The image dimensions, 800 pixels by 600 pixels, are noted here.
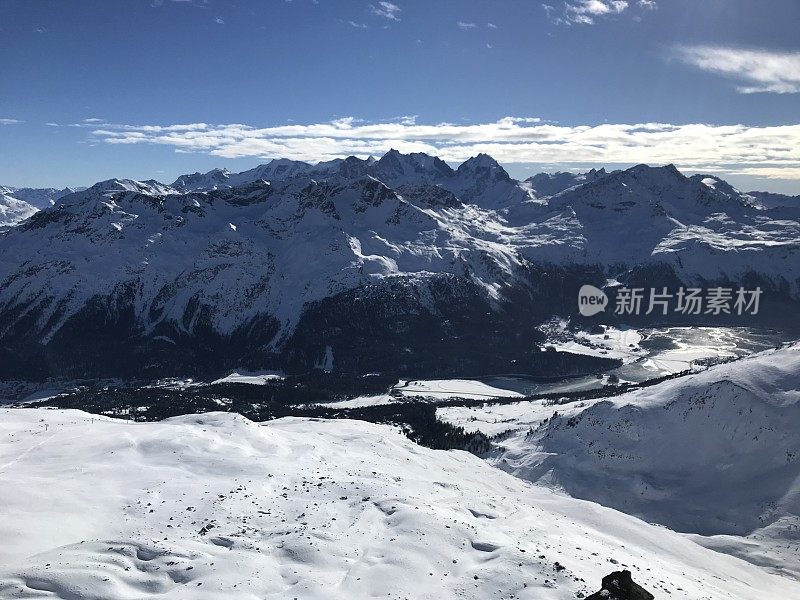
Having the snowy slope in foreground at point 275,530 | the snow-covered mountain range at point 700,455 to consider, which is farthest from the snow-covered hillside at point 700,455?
the snowy slope in foreground at point 275,530

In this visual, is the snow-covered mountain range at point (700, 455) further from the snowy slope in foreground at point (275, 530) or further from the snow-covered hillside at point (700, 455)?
the snowy slope in foreground at point (275, 530)

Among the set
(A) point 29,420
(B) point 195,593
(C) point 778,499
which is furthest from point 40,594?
(C) point 778,499

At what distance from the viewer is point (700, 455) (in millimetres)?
137500

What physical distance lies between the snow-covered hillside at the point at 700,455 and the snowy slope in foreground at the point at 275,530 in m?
27.0

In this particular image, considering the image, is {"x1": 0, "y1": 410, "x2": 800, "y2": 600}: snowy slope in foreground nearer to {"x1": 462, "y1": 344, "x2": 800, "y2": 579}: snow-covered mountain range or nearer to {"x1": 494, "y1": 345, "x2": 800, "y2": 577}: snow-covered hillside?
{"x1": 462, "y1": 344, "x2": 800, "y2": 579}: snow-covered mountain range

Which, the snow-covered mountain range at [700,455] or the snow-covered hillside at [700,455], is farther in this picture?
the snow-covered hillside at [700,455]

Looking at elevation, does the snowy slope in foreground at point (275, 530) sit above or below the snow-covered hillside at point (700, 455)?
above

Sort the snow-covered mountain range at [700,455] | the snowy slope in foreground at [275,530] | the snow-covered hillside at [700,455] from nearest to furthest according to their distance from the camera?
the snowy slope in foreground at [275,530]
the snow-covered mountain range at [700,455]
the snow-covered hillside at [700,455]

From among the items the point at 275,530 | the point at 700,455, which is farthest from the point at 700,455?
the point at 275,530

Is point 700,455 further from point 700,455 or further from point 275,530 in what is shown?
point 275,530

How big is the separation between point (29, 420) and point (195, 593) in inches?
2981

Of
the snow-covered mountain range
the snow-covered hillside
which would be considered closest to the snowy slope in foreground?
the snow-covered mountain range

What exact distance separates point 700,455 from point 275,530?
4686 inches

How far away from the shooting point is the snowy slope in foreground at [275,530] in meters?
44.4
